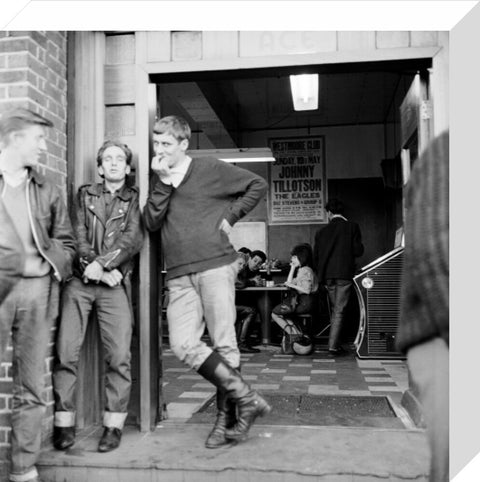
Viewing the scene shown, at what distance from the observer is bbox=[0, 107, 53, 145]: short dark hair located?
8.40 feet

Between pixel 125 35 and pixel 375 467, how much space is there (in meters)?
2.37

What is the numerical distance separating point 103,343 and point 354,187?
266 inches

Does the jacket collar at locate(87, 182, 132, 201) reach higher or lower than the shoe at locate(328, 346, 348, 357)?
higher

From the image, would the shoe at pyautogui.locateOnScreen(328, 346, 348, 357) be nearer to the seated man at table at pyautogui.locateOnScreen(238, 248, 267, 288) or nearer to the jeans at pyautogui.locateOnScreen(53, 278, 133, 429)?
the seated man at table at pyautogui.locateOnScreen(238, 248, 267, 288)

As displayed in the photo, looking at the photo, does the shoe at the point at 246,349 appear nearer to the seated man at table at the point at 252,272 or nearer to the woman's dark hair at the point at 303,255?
the seated man at table at the point at 252,272

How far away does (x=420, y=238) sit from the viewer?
1166 millimetres

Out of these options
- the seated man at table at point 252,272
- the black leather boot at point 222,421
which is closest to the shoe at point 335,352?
the seated man at table at point 252,272

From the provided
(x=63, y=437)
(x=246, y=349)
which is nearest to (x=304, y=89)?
(x=246, y=349)

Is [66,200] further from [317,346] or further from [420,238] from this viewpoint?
[317,346]

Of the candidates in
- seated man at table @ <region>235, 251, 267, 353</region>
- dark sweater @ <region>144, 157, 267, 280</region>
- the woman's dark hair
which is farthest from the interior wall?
dark sweater @ <region>144, 157, 267, 280</region>

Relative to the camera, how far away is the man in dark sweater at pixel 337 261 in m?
5.82

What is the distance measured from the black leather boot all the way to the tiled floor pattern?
566 millimetres

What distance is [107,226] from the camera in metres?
2.90

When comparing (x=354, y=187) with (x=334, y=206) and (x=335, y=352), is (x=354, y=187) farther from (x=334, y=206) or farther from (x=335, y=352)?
(x=335, y=352)
